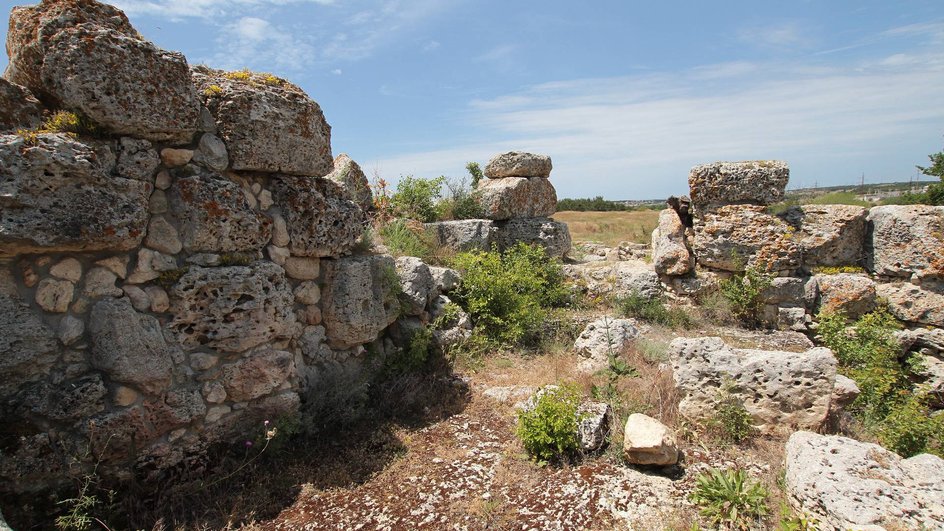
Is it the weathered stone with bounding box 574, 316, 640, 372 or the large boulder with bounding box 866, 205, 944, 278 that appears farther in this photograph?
the large boulder with bounding box 866, 205, 944, 278

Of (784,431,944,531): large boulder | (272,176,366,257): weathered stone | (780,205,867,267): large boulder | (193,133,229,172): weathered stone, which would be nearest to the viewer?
(784,431,944,531): large boulder

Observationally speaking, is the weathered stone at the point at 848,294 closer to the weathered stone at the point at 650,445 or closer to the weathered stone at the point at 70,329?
the weathered stone at the point at 650,445

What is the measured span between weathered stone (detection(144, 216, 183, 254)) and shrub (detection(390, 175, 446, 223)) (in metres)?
5.41

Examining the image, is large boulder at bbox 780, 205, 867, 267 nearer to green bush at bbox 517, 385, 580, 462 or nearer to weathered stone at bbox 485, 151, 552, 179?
weathered stone at bbox 485, 151, 552, 179

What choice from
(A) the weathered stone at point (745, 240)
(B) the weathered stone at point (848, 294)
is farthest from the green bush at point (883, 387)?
(A) the weathered stone at point (745, 240)

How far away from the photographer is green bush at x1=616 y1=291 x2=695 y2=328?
24.5ft

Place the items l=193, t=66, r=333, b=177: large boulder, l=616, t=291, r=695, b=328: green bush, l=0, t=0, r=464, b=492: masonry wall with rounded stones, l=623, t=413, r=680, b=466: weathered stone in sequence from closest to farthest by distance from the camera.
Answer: l=0, t=0, r=464, b=492: masonry wall with rounded stones < l=623, t=413, r=680, b=466: weathered stone < l=193, t=66, r=333, b=177: large boulder < l=616, t=291, r=695, b=328: green bush

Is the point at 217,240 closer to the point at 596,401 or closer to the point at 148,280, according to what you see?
the point at 148,280


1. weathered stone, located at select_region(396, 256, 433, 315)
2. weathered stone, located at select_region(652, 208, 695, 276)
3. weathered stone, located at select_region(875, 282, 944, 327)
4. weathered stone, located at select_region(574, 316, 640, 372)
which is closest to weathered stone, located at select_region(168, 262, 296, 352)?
weathered stone, located at select_region(396, 256, 433, 315)

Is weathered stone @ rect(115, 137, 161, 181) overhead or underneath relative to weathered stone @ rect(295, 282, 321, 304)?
overhead

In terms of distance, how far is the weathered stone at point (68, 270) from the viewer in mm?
3166

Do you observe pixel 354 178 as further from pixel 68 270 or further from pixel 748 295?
pixel 748 295

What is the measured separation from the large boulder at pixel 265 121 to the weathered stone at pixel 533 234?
5.41 metres

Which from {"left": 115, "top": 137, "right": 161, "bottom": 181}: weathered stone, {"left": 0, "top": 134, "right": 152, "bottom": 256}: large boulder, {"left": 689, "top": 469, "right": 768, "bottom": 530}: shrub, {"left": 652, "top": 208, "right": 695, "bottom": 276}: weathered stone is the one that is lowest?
{"left": 689, "top": 469, "right": 768, "bottom": 530}: shrub
